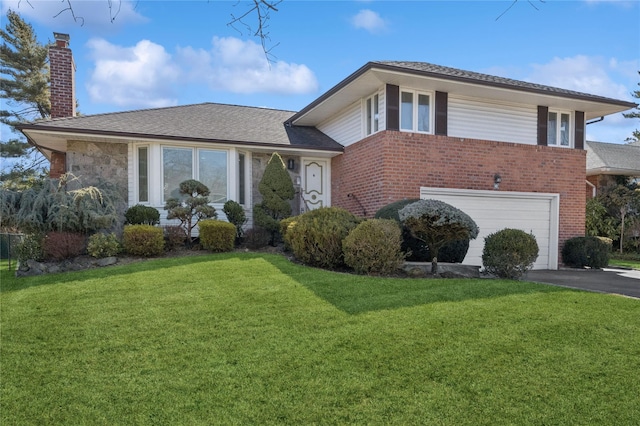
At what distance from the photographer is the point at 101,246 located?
8492 mm

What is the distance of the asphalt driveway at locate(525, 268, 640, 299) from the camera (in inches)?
294

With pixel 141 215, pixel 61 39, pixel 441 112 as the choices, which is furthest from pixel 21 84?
pixel 441 112

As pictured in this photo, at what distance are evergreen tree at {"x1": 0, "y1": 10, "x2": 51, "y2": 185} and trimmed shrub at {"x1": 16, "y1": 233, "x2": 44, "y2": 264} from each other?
18639 millimetres

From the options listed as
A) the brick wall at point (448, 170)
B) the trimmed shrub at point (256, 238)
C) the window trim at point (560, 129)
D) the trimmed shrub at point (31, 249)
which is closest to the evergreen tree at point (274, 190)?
the trimmed shrub at point (256, 238)

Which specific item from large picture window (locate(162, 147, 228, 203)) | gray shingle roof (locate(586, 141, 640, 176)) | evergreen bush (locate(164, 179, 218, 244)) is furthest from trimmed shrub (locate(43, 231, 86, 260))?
gray shingle roof (locate(586, 141, 640, 176))

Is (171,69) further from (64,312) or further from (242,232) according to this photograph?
(242,232)

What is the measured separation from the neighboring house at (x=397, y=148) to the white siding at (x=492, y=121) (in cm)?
3

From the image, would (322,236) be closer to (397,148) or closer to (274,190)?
(397,148)

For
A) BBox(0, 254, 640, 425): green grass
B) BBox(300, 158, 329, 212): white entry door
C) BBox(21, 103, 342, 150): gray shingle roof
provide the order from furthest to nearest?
BBox(300, 158, 329, 212): white entry door
BBox(21, 103, 342, 150): gray shingle roof
BBox(0, 254, 640, 425): green grass

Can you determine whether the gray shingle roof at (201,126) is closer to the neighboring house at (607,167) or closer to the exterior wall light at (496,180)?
the exterior wall light at (496,180)

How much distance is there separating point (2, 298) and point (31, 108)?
23.4 m

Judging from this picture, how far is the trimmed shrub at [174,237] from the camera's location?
9.58 metres

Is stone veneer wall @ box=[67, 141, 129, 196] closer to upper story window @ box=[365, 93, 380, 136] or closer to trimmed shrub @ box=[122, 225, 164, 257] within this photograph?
trimmed shrub @ box=[122, 225, 164, 257]

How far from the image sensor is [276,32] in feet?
11.4
